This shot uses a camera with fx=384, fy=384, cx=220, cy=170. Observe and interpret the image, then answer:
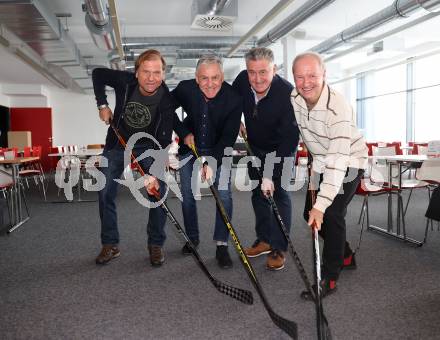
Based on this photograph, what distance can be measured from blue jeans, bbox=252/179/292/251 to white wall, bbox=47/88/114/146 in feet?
41.8

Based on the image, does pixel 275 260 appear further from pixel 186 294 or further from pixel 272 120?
pixel 272 120

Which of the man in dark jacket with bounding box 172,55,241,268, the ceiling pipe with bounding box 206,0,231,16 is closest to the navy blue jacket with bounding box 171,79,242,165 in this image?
the man in dark jacket with bounding box 172,55,241,268

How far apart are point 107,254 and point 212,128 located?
3.89ft

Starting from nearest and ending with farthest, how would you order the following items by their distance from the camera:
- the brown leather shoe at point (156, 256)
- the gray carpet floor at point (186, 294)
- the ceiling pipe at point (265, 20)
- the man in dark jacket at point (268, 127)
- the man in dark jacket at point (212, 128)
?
the gray carpet floor at point (186, 294) < the man in dark jacket at point (268, 127) < the man in dark jacket at point (212, 128) < the brown leather shoe at point (156, 256) < the ceiling pipe at point (265, 20)

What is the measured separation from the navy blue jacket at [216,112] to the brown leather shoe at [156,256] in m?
0.73

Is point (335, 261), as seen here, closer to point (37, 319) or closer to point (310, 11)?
point (37, 319)

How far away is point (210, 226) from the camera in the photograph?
12.9ft

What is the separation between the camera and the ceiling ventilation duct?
18.4 feet

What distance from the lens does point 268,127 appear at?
2586 mm

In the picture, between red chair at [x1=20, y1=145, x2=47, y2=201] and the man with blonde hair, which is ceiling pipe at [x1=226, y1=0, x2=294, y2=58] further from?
red chair at [x1=20, y1=145, x2=47, y2=201]

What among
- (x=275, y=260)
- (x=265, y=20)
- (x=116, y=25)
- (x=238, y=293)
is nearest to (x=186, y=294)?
(x=238, y=293)

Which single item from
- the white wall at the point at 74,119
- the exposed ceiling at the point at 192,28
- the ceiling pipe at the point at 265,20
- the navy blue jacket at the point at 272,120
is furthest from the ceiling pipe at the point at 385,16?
→ the white wall at the point at 74,119

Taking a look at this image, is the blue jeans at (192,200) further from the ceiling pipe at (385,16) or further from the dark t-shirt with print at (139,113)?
the ceiling pipe at (385,16)

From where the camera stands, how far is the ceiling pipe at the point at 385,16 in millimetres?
4977
